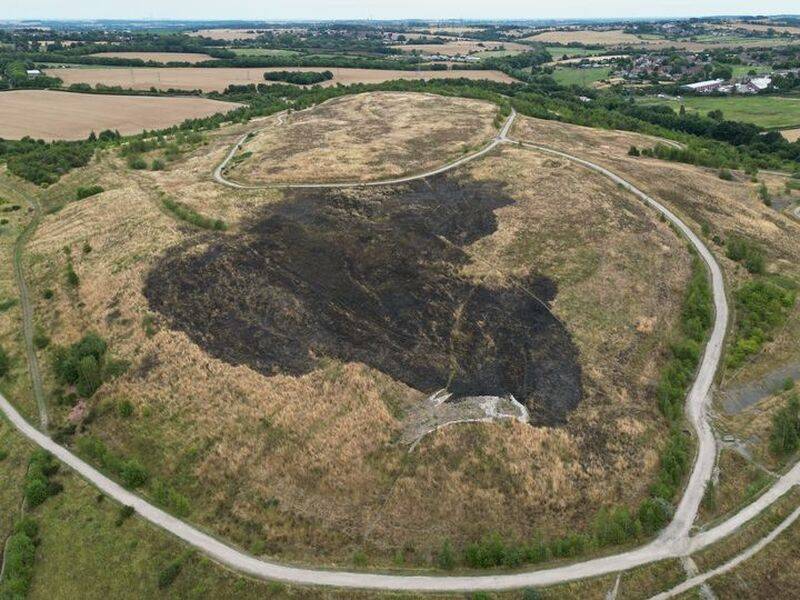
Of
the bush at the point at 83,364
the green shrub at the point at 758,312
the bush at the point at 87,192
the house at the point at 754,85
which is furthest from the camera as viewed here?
the house at the point at 754,85

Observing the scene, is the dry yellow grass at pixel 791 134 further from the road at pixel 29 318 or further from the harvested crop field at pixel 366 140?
the road at pixel 29 318

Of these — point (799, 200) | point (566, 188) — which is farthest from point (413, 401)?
point (799, 200)

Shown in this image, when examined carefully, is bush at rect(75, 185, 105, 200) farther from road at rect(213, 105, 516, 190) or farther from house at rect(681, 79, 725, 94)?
house at rect(681, 79, 725, 94)

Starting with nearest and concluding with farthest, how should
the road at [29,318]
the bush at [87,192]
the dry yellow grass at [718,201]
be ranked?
the road at [29,318] → the dry yellow grass at [718,201] → the bush at [87,192]

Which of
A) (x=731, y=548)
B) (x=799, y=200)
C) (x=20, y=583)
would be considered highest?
(x=799, y=200)

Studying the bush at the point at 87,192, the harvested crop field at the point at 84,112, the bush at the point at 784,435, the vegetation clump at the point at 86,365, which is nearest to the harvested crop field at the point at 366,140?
the bush at the point at 87,192

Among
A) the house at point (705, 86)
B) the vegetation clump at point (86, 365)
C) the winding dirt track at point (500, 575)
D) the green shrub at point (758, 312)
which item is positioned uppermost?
the house at point (705, 86)

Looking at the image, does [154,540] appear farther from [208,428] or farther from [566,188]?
[566,188]
